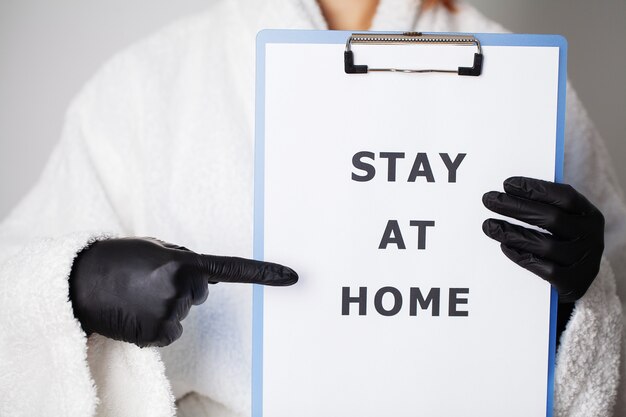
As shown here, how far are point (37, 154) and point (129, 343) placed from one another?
59cm

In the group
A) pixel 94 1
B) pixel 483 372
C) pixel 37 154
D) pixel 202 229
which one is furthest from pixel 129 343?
pixel 94 1

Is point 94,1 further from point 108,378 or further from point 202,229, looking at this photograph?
point 108,378

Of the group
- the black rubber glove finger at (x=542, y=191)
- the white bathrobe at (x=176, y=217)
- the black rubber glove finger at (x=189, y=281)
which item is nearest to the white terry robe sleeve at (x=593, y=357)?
the white bathrobe at (x=176, y=217)

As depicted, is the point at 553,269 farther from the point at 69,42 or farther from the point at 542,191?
the point at 69,42

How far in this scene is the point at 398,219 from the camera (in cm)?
57

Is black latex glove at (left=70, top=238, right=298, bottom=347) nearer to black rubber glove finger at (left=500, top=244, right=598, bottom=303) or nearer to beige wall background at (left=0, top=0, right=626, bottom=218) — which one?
black rubber glove finger at (left=500, top=244, right=598, bottom=303)

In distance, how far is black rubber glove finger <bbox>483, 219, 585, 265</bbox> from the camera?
1.86 ft

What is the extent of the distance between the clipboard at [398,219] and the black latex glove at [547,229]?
0.05ft

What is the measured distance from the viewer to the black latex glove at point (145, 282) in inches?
22.3

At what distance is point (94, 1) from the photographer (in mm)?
1044

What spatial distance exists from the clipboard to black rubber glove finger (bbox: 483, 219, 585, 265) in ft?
0.06

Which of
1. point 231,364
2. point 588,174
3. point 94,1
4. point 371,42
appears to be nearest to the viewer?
point 371,42

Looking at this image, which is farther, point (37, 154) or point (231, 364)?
point (37, 154)

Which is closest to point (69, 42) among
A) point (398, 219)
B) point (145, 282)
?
point (145, 282)
